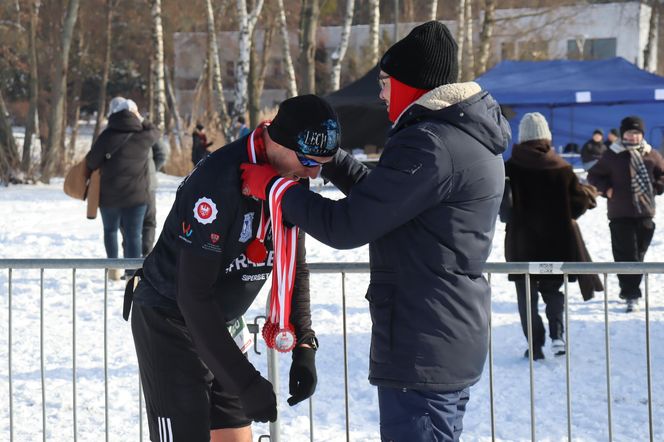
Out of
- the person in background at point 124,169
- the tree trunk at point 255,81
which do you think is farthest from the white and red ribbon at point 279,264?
the tree trunk at point 255,81

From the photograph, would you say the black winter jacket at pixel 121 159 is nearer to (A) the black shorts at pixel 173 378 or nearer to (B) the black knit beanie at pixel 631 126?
(B) the black knit beanie at pixel 631 126

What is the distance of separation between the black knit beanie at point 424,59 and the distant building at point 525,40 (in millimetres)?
39799

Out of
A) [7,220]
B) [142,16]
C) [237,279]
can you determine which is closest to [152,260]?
[237,279]

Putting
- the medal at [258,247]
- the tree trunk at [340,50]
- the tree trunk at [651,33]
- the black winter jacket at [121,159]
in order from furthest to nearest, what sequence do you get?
the tree trunk at [651,33], the tree trunk at [340,50], the black winter jacket at [121,159], the medal at [258,247]

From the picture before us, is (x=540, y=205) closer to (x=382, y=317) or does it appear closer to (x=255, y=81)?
(x=382, y=317)

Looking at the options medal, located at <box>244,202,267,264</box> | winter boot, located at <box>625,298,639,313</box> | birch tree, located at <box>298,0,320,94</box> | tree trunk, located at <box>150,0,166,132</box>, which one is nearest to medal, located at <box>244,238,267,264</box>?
medal, located at <box>244,202,267,264</box>

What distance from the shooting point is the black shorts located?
336cm

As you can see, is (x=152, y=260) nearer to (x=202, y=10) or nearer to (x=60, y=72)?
(x=60, y=72)

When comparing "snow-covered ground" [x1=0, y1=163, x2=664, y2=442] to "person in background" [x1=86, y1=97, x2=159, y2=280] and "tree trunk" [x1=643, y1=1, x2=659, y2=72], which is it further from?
"tree trunk" [x1=643, y1=1, x2=659, y2=72]

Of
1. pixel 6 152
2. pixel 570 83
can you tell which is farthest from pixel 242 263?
pixel 6 152

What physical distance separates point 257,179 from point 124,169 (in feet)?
22.6

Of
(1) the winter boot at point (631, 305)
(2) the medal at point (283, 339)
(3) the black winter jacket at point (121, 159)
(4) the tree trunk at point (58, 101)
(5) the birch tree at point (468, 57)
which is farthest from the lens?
(5) the birch tree at point (468, 57)

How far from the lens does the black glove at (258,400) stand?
314cm

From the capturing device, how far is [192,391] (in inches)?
133
